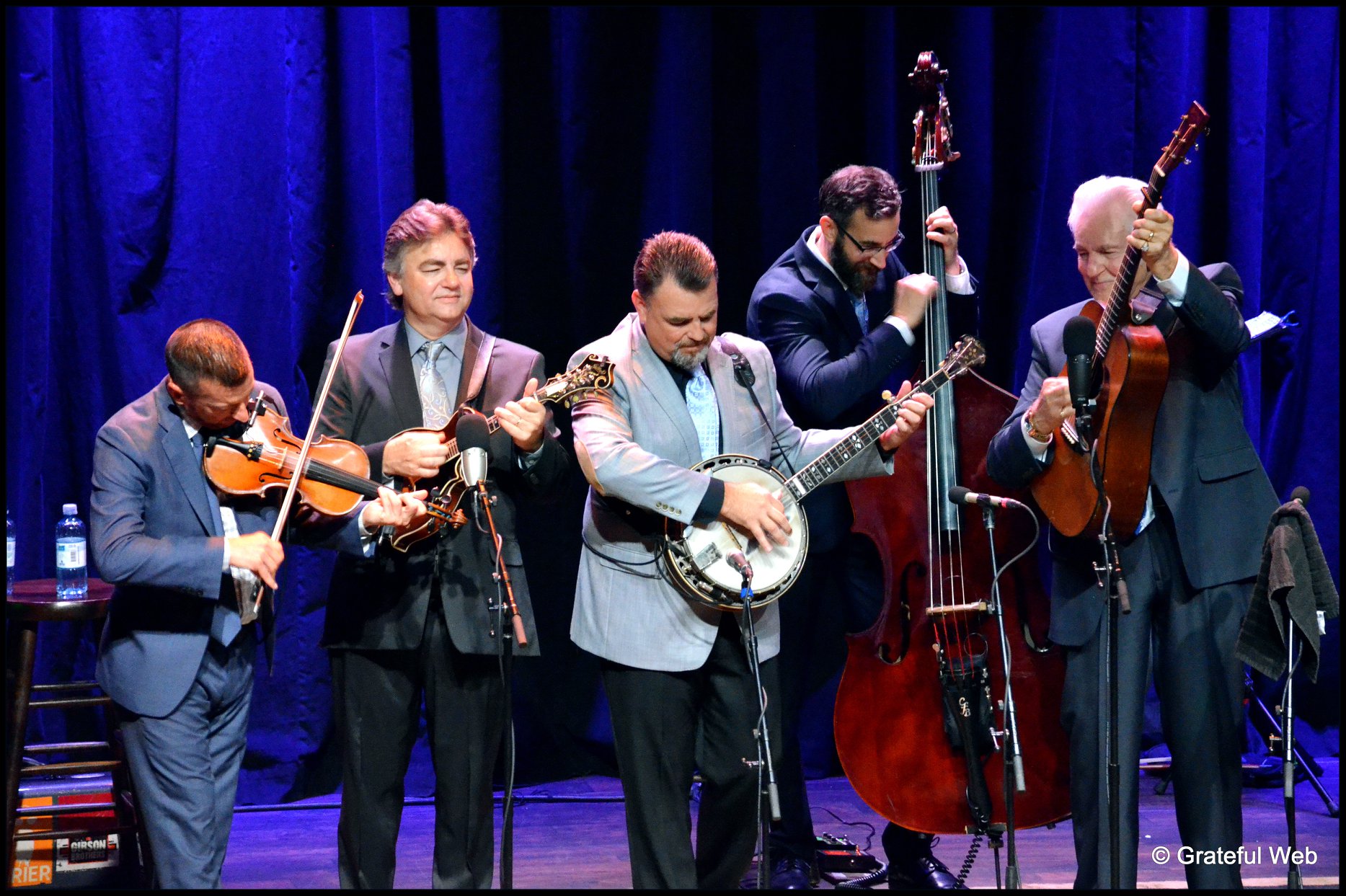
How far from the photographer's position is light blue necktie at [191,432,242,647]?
11.3ft

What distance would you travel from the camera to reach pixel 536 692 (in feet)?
17.3

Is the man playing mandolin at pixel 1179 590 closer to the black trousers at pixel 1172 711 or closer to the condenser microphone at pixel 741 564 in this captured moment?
the black trousers at pixel 1172 711

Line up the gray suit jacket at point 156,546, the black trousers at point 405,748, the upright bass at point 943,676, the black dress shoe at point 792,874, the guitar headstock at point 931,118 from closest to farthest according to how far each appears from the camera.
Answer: the gray suit jacket at point 156,546 → the black trousers at point 405,748 → the upright bass at point 943,676 → the black dress shoe at point 792,874 → the guitar headstock at point 931,118

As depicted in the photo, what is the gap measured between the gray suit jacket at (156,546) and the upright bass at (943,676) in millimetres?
1571

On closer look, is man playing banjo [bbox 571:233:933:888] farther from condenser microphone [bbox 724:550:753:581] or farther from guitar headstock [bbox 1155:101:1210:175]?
guitar headstock [bbox 1155:101:1210:175]

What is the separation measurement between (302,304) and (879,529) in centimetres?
247

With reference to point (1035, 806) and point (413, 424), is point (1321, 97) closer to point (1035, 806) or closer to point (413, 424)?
point (1035, 806)

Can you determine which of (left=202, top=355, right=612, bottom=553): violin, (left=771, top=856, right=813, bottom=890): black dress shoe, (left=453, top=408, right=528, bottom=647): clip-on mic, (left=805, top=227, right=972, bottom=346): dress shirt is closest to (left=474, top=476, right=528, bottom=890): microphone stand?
(left=453, top=408, right=528, bottom=647): clip-on mic

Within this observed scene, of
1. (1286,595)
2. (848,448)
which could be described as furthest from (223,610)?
(1286,595)

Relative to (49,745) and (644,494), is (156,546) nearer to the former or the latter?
(644,494)

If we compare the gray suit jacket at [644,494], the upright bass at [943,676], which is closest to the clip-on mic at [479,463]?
the gray suit jacket at [644,494]

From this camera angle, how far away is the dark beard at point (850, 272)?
4.16 m

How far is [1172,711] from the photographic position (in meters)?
3.61

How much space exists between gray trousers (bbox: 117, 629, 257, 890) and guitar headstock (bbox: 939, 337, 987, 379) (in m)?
2.16
